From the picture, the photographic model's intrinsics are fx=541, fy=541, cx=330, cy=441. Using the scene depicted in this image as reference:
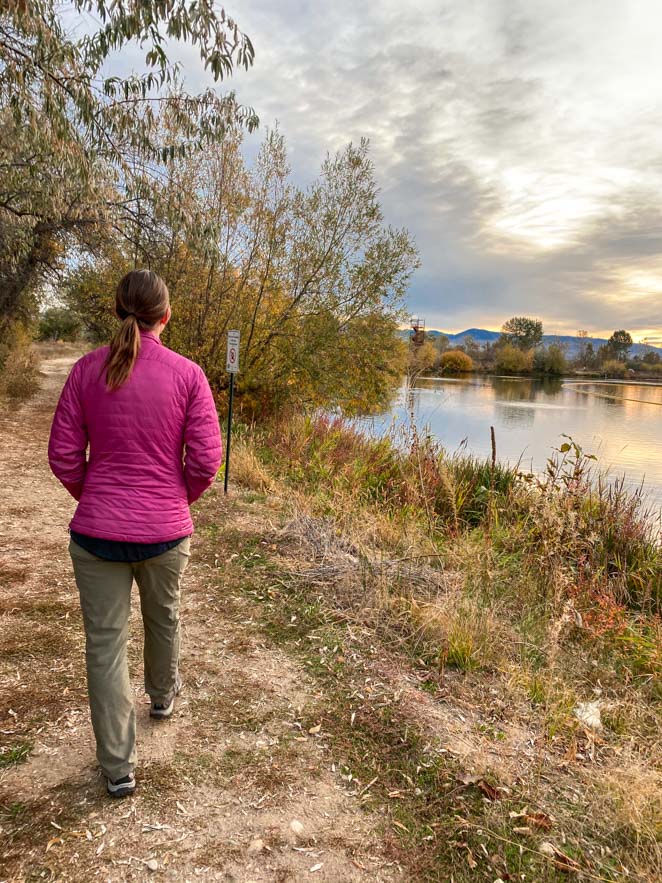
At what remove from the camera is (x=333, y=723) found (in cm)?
282

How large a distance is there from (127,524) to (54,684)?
63.9 inches

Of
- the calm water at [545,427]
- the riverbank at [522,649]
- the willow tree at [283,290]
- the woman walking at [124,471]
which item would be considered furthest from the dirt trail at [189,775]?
the willow tree at [283,290]

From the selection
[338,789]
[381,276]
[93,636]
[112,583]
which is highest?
[381,276]

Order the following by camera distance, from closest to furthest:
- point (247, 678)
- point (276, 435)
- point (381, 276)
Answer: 1. point (247, 678)
2. point (276, 435)
3. point (381, 276)

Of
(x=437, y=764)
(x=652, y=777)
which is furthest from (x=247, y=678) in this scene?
(x=652, y=777)

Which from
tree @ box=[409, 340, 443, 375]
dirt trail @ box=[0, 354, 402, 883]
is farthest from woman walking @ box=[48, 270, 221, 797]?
tree @ box=[409, 340, 443, 375]

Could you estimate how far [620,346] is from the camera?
71.6 meters

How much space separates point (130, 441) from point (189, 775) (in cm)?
153

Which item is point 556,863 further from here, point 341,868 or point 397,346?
point 397,346

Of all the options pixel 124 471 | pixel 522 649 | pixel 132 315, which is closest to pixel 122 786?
pixel 124 471

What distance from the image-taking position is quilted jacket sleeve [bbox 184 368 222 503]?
2164 mm

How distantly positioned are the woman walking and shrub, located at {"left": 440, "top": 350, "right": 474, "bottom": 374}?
2384 inches

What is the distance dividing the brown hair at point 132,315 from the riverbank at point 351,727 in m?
1.74

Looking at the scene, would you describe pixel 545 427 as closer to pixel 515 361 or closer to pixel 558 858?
pixel 558 858
